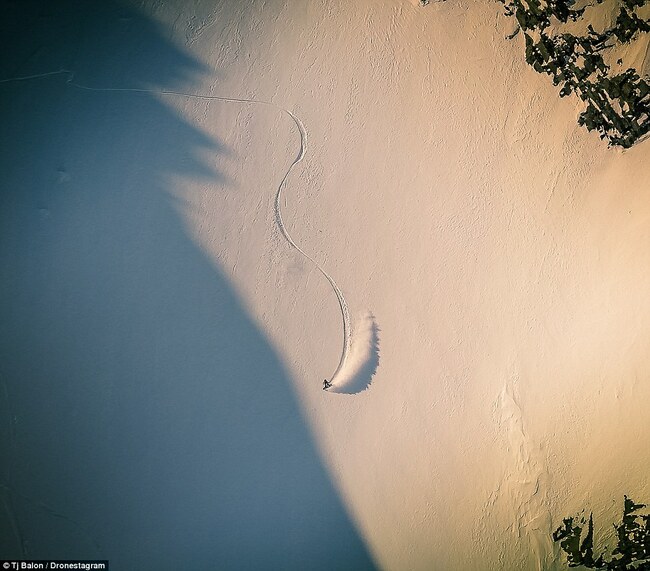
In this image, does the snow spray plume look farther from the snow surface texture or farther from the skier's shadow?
the skier's shadow

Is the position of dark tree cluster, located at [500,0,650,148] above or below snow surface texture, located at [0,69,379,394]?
above

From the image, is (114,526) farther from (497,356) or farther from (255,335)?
(497,356)

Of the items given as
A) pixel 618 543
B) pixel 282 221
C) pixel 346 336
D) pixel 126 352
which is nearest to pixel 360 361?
pixel 346 336

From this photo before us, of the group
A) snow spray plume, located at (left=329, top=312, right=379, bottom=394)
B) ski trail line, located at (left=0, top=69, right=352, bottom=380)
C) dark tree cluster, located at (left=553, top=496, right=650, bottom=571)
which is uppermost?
ski trail line, located at (left=0, top=69, right=352, bottom=380)

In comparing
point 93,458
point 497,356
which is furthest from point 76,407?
point 497,356

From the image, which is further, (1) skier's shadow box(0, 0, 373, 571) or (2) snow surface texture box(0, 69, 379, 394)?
(2) snow surface texture box(0, 69, 379, 394)

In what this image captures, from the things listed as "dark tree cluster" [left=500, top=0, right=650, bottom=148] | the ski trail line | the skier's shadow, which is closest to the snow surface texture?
the ski trail line

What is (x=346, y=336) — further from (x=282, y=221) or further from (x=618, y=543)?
(x=618, y=543)
